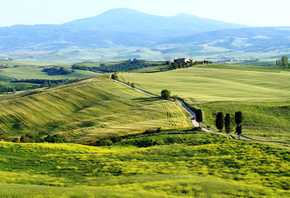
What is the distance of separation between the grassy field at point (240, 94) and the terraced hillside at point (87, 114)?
12782 millimetres

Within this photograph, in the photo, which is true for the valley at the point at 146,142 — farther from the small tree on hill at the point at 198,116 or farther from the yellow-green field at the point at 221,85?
the yellow-green field at the point at 221,85

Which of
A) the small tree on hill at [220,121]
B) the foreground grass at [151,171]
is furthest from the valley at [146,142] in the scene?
the small tree on hill at [220,121]

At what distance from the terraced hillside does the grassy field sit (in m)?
12.8

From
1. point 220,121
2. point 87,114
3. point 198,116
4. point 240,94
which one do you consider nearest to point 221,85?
point 240,94

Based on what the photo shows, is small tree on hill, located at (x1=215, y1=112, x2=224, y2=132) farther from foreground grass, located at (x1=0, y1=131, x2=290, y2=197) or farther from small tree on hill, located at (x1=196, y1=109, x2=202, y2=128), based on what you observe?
foreground grass, located at (x1=0, y1=131, x2=290, y2=197)

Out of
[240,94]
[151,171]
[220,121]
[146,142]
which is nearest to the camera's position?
[151,171]

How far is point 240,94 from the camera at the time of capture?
13300 cm

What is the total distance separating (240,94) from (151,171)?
306ft

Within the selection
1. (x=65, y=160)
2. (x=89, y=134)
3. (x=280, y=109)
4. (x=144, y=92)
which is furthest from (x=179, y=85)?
(x=65, y=160)

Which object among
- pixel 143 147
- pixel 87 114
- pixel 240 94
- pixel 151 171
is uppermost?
pixel 240 94

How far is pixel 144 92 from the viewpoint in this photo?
456 ft

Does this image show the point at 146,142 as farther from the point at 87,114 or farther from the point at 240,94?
the point at 240,94

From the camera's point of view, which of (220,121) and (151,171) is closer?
(151,171)

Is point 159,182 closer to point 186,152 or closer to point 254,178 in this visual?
point 254,178
